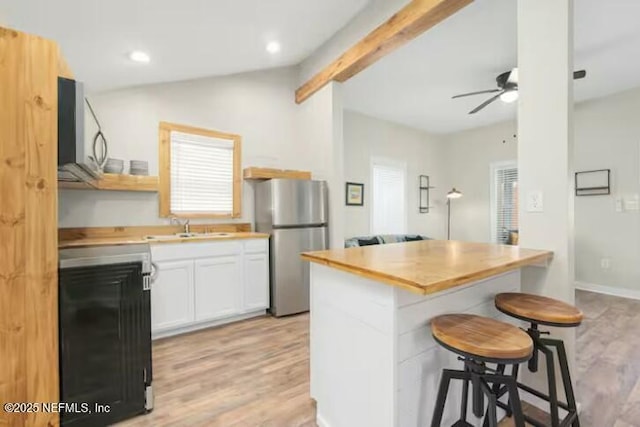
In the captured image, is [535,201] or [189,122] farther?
[189,122]

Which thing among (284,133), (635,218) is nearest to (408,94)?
(284,133)

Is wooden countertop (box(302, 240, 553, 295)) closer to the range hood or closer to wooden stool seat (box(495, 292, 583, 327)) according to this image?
wooden stool seat (box(495, 292, 583, 327))

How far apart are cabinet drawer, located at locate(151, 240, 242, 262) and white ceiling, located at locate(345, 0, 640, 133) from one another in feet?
9.05

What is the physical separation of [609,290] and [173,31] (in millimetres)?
6249

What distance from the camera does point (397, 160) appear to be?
570 cm

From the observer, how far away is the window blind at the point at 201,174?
3317mm

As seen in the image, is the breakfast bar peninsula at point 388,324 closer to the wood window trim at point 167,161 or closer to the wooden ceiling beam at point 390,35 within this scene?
the wooden ceiling beam at point 390,35

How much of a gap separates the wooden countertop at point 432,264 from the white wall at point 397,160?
3.25 m

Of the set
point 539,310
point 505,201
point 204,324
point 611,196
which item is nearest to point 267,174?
point 204,324

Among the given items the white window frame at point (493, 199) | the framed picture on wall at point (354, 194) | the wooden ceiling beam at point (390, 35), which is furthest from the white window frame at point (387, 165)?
the wooden ceiling beam at point (390, 35)

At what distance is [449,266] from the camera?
1.32 metres

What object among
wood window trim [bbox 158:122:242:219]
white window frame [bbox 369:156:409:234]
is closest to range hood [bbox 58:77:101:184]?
wood window trim [bbox 158:122:242:219]

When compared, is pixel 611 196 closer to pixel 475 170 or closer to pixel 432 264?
pixel 475 170

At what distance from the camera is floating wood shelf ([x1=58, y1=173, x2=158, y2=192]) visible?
2697mm
